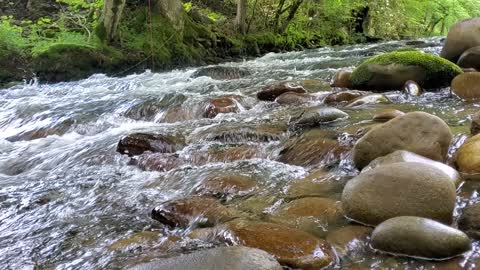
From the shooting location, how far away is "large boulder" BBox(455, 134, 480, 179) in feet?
12.2

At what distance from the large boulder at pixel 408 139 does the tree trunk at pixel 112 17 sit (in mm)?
8991

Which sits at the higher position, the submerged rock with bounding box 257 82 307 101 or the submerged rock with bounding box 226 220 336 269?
the submerged rock with bounding box 226 220 336 269

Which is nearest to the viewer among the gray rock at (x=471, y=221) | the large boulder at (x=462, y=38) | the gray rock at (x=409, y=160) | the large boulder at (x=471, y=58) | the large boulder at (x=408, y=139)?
the gray rock at (x=471, y=221)

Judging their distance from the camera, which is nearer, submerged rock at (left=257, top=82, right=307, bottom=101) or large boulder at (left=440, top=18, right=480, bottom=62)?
submerged rock at (left=257, top=82, right=307, bottom=101)

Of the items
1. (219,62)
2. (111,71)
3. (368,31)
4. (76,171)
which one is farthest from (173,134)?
(368,31)

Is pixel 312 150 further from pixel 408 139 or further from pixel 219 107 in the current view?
pixel 219 107

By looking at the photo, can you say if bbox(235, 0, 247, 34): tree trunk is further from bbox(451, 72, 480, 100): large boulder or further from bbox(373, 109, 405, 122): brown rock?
bbox(373, 109, 405, 122): brown rock

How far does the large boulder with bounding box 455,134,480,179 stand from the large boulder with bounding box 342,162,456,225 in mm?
662

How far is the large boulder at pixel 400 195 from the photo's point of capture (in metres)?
3.08

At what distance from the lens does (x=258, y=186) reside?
4.11 metres

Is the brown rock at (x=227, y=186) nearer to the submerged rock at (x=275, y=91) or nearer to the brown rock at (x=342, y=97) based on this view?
the brown rock at (x=342, y=97)

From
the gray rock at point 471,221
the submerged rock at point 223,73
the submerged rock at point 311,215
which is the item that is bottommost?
the submerged rock at point 223,73

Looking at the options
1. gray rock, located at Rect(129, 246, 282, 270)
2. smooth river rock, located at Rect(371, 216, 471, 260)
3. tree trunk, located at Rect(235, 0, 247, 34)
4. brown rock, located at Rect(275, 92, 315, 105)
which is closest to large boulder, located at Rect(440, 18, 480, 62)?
brown rock, located at Rect(275, 92, 315, 105)

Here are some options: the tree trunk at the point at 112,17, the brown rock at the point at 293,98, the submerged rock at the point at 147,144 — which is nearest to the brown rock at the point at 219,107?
the brown rock at the point at 293,98
